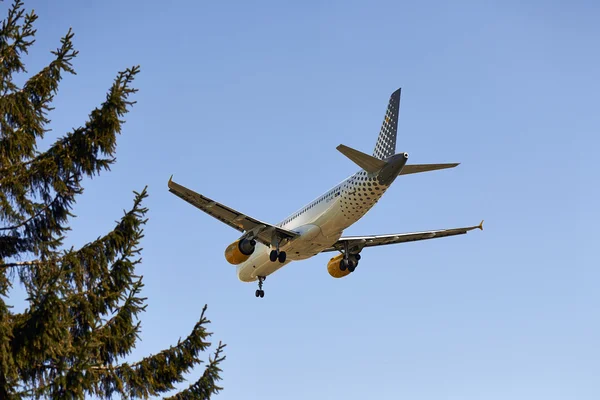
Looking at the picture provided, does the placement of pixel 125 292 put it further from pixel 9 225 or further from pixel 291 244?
pixel 291 244

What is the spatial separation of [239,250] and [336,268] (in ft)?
21.9

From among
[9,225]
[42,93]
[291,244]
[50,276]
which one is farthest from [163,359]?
[291,244]

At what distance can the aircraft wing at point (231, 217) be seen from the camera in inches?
1559

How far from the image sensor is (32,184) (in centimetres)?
1714

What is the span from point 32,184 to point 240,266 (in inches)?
1252

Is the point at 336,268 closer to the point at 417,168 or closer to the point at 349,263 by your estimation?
the point at 349,263

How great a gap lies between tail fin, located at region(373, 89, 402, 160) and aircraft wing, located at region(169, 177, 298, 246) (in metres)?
6.29

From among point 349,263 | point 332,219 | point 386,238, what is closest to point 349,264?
point 349,263

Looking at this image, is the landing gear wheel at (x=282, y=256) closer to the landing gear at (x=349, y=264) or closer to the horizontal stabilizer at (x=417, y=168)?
the landing gear at (x=349, y=264)

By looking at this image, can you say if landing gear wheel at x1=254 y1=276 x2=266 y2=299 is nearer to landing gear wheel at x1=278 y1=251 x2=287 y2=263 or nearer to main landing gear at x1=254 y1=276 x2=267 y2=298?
main landing gear at x1=254 y1=276 x2=267 y2=298

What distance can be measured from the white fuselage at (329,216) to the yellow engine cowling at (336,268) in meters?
2.41

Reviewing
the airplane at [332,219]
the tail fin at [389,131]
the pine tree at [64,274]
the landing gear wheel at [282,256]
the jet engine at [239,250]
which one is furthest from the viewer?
the jet engine at [239,250]

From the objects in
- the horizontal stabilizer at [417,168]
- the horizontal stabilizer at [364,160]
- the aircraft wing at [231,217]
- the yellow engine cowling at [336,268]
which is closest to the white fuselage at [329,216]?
the horizontal stabilizer at [364,160]

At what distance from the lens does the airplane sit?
37.9 metres
